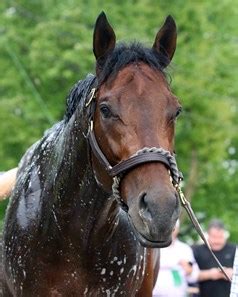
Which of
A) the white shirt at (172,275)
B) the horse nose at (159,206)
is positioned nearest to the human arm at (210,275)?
the white shirt at (172,275)

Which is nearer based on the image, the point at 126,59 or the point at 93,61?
the point at 126,59

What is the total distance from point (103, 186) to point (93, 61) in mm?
17835

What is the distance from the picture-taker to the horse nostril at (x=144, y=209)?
4.80 m

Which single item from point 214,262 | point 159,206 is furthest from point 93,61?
point 159,206

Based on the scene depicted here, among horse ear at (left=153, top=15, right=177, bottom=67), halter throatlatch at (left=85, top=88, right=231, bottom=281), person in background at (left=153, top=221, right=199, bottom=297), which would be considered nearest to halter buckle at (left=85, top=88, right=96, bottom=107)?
halter throatlatch at (left=85, top=88, right=231, bottom=281)

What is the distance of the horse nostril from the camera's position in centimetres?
480

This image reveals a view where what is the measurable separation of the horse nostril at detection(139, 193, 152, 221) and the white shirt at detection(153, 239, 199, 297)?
6325 mm

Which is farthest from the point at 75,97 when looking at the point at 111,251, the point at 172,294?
the point at 172,294

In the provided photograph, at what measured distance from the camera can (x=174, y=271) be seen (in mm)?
11383

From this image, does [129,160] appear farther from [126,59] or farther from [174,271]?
[174,271]

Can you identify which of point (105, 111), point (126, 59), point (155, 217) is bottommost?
point (155, 217)

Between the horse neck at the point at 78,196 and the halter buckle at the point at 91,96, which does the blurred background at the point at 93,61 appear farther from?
the halter buckle at the point at 91,96

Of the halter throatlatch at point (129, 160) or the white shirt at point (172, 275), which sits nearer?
the halter throatlatch at point (129, 160)

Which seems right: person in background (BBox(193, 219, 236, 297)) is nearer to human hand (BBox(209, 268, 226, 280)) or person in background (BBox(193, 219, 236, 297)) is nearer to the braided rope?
human hand (BBox(209, 268, 226, 280))
